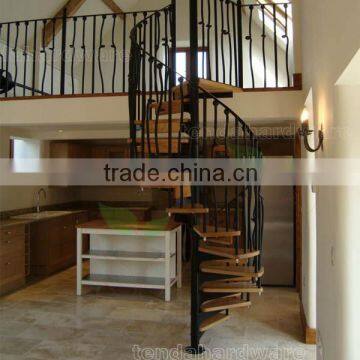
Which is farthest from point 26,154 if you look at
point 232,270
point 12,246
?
point 232,270

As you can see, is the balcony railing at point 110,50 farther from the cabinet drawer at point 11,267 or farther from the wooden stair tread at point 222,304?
the wooden stair tread at point 222,304

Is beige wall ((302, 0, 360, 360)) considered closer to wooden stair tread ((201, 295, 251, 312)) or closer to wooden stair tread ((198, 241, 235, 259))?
wooden stair tread ((198, 241, 235, 259))

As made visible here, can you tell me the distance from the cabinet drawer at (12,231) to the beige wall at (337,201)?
13.2 feet

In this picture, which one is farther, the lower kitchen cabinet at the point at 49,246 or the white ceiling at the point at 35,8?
the white ceiling at the point at 35,8

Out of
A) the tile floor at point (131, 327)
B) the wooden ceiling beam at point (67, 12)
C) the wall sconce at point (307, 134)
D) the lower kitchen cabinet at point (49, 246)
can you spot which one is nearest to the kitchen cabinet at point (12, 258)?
the tile floor at point (131, 327)

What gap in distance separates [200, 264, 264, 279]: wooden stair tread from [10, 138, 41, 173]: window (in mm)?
4006

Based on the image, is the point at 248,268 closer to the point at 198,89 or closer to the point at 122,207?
the point at 198,89

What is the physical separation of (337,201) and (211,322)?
1.96 m

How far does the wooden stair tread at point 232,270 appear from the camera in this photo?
339 cm

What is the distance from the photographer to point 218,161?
14.2 ft

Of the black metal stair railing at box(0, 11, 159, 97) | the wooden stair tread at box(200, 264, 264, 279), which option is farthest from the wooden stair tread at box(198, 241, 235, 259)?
the black metal stair railing at box(0, 11, 159, 97)

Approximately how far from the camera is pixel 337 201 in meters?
2.23

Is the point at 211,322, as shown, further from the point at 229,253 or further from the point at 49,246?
the point at 49,246

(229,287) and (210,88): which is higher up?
(210,88)
